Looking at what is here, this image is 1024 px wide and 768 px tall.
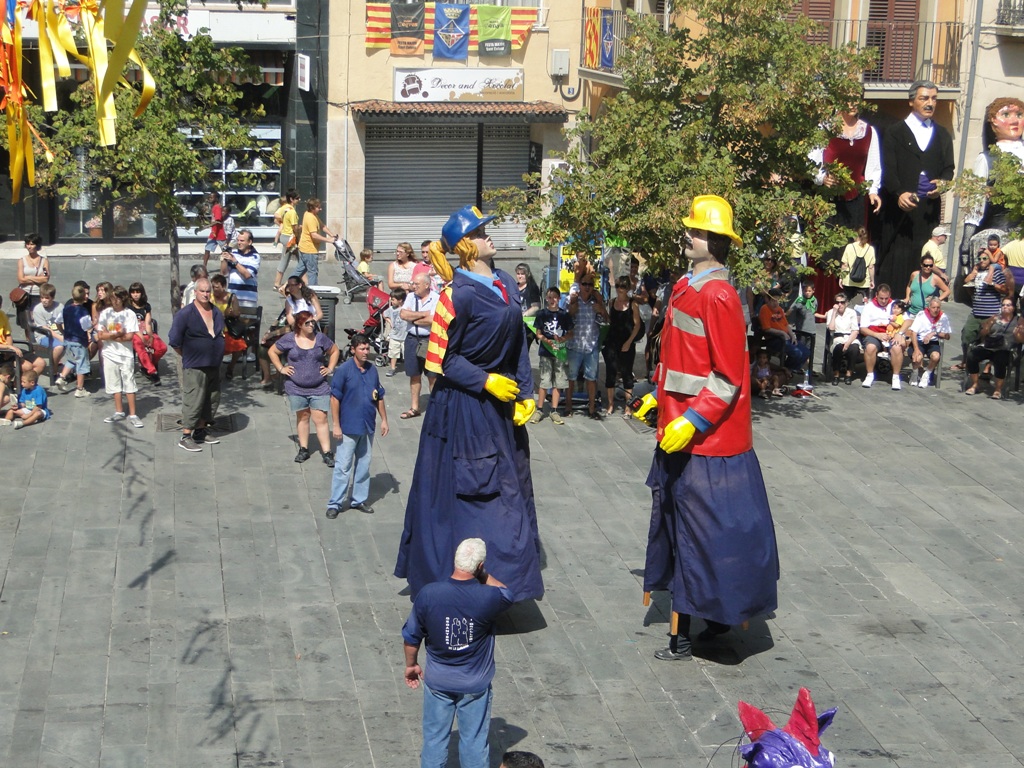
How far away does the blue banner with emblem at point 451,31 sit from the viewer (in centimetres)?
2248

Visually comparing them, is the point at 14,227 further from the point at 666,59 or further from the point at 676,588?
the point at 676,588

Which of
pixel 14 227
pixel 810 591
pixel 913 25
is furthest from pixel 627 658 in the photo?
pixel 14 227

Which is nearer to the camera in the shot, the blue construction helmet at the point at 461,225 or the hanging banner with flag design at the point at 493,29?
the blue construction helmet at the point at 461,225

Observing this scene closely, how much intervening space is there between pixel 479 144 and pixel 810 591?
16015 millimetres

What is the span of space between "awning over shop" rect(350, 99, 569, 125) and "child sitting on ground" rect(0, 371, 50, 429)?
10.8m

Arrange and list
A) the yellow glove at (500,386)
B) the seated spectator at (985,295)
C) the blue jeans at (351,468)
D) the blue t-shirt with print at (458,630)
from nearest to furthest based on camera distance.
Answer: the blue t-shirt with print at (458,630)
the yellow glove at (500,386)
the blue jeans at (351,468)
the seated spectator at (985,295)

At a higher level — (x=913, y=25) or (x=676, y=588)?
(x=913, y=25)

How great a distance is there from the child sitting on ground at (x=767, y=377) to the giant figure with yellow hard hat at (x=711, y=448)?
6969mm

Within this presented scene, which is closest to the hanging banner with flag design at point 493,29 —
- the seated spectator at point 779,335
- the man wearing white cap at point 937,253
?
the man wearing white cap at point 937,253

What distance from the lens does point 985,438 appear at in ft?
43.8

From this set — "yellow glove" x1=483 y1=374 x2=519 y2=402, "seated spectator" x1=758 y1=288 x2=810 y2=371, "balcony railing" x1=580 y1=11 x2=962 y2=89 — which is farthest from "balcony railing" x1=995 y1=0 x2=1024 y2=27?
"yellow glove" x1=483 y1=374 x2=519 y2=402

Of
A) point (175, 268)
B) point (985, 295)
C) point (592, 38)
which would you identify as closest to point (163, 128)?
point (175, 268)

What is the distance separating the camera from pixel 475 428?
26.2 ft

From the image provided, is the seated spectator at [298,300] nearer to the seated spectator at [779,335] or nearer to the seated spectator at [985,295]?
the seated spectator at [779,335]
